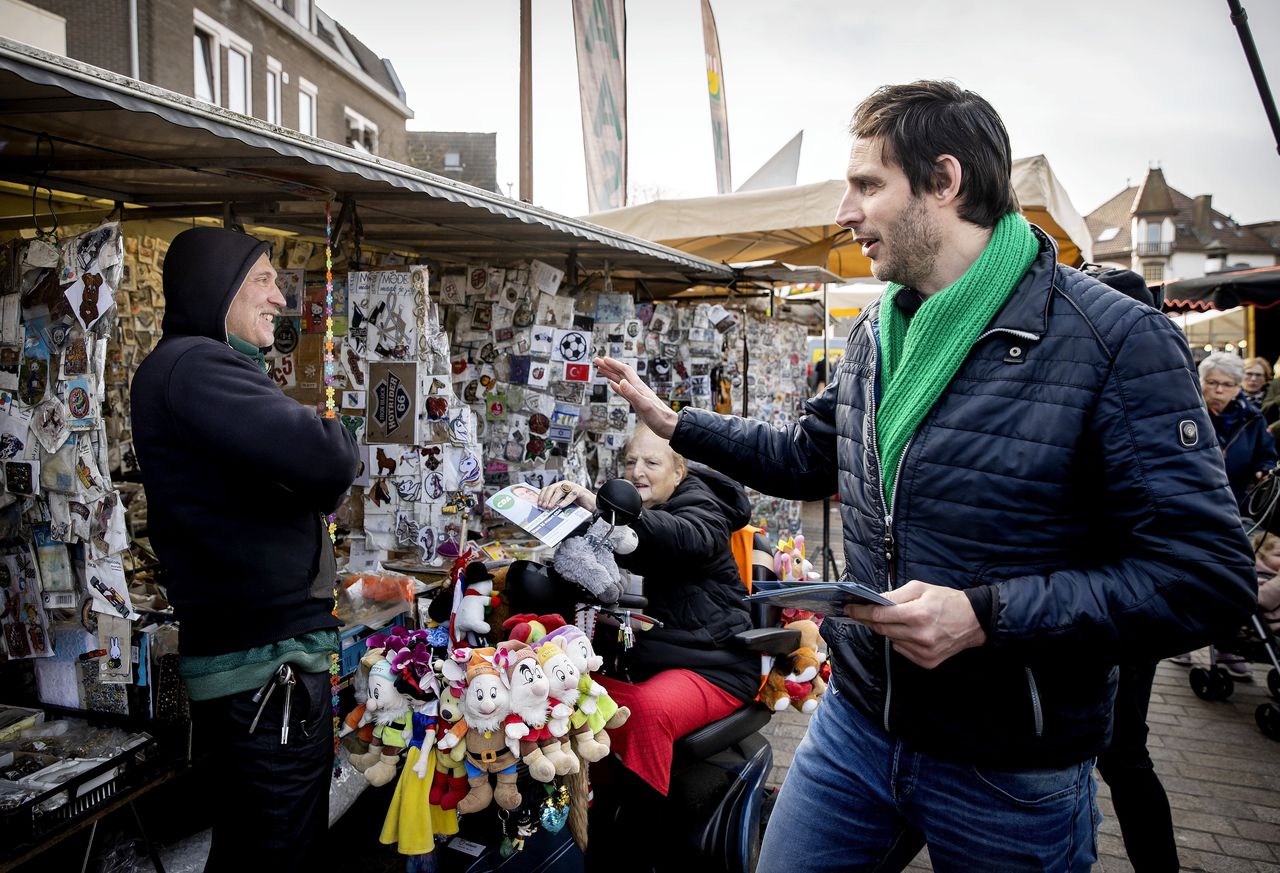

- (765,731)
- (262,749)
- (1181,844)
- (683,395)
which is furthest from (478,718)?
(683,395)

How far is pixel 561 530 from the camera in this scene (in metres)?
2.48

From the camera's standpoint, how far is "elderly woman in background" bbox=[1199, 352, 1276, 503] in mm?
4906

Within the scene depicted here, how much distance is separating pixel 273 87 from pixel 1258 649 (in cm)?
1856

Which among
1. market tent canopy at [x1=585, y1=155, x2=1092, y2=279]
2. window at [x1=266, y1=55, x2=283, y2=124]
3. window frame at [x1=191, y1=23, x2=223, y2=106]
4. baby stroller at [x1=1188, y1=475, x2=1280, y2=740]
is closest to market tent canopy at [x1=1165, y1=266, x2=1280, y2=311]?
market tent canopy at [x1=585, y1=155, x2=1092, y2=279]

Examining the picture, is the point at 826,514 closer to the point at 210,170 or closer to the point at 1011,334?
the point at 210,170

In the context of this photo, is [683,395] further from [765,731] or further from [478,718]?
[478,718]

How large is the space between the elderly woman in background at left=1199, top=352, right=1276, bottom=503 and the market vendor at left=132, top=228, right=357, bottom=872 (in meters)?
5.15

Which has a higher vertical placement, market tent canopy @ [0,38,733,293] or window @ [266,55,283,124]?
window @ [266,55,283,124]

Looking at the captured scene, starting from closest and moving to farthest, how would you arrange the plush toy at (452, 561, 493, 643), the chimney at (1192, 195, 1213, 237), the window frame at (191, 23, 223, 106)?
the plush toy at (452, 561, 493, 643), the window frame at (191, 23, 223, 106), the chimney at (1192, 195, 1213, 237)

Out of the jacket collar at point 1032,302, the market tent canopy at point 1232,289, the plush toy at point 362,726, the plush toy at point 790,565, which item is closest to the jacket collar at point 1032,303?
the jacket collar at point 1032,302

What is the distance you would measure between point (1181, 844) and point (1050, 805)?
265 centimetres

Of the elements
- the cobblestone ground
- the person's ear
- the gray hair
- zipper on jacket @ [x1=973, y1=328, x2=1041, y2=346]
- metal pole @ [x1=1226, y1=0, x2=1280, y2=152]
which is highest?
metal pole @ [x1=1226, y1=0, x2=1280, y2=152]

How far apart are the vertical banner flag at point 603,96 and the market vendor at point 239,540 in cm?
688

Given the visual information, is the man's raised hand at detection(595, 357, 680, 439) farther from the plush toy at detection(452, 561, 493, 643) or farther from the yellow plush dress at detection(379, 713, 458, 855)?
the yellow plush dress at detection(379, 713, 458, 855)
